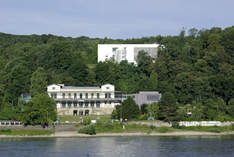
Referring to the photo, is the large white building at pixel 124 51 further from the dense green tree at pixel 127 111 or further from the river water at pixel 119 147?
the river water at pixel 119 147

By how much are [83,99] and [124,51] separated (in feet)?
70.2

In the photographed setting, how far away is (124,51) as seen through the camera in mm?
99375

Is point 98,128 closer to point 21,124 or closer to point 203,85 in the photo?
point 21,124

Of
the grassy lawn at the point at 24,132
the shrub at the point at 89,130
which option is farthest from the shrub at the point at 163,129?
the grassy lawn at the point at 24,132

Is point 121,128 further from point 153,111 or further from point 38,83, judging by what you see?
point 38,83

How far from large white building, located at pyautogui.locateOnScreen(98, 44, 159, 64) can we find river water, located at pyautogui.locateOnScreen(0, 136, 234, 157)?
36.8 m

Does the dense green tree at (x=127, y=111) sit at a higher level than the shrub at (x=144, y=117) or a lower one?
higher

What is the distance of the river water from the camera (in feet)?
161

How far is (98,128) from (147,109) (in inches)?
399

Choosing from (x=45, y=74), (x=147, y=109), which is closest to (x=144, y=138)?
(x=147, y=109)

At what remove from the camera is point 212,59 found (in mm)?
91000

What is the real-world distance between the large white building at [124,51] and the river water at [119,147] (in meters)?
36.8

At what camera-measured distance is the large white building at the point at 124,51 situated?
9912cm

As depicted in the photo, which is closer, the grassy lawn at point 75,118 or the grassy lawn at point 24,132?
the grassy lawn at point 24,132
